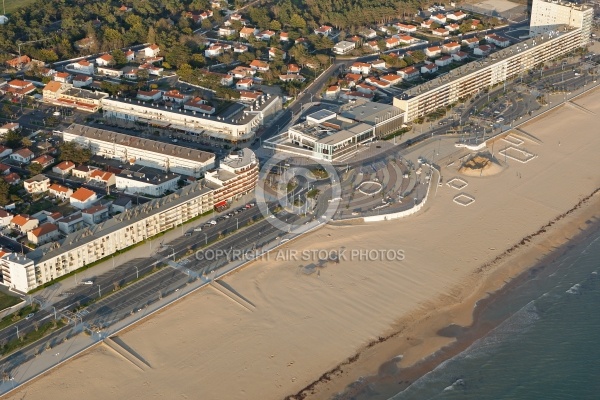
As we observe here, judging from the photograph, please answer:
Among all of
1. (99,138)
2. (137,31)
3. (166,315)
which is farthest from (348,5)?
(166,315)

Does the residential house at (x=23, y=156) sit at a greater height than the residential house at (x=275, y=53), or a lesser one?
lesser

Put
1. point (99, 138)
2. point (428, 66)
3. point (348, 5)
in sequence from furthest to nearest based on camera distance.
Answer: point (348, 5), point (428, 66), point (99, 138)

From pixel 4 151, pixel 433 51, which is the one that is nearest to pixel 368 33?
pixel 433 51

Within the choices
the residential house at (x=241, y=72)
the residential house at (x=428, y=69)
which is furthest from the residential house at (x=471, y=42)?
the residential house at (x=241, y=72)

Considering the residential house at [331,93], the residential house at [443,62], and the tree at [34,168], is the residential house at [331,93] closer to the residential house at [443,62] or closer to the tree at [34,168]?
the residential house at [443,62]

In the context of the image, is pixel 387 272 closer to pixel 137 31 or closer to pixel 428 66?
pixel 428 66

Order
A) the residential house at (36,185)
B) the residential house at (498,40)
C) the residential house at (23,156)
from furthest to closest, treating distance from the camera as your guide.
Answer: the residential house at (498,40)
the residential house at (23,156)
the residential house at (36,185)
